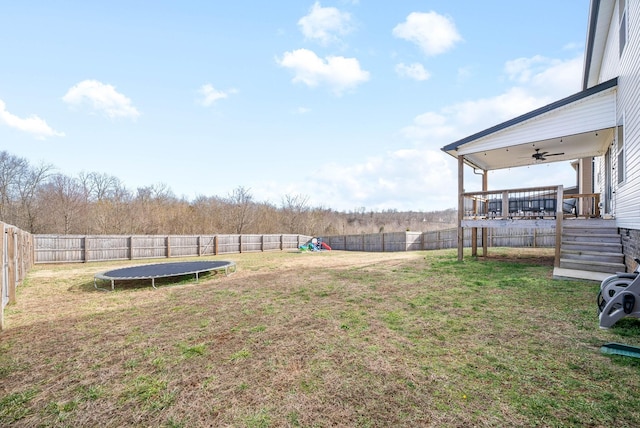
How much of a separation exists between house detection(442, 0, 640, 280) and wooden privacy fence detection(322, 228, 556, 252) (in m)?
3.77

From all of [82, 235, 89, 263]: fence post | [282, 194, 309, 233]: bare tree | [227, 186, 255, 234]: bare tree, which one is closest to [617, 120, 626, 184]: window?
[82, 235, 89, 263]: fence post

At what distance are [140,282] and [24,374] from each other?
5954 millimetres

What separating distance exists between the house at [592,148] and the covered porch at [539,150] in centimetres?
2

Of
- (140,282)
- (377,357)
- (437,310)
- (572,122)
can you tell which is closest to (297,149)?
(140,282)

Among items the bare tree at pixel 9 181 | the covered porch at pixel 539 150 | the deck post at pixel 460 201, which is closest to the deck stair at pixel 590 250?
the covered porch at pixel 539 150

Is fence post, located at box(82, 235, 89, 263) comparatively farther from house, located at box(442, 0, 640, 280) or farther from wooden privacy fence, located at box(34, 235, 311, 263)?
house, located at box(442, 0, 640, 280)

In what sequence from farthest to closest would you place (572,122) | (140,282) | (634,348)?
1. (140,282)
2. (572,122)
3. (634,348)

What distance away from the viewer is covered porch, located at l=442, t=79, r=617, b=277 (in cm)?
747

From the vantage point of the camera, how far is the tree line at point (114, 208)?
1923 cm

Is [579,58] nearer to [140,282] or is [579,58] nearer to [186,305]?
[186,305]

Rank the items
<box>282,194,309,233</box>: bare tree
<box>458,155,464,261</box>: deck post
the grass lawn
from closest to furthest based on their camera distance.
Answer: the grass lawn
<box>458,155,464,261</box>: deck post
<box>282,194,309,233</box>: bare tree

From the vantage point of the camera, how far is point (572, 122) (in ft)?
25.4

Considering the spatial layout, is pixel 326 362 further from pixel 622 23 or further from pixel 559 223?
pixel 622 23

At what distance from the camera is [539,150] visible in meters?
9.70
